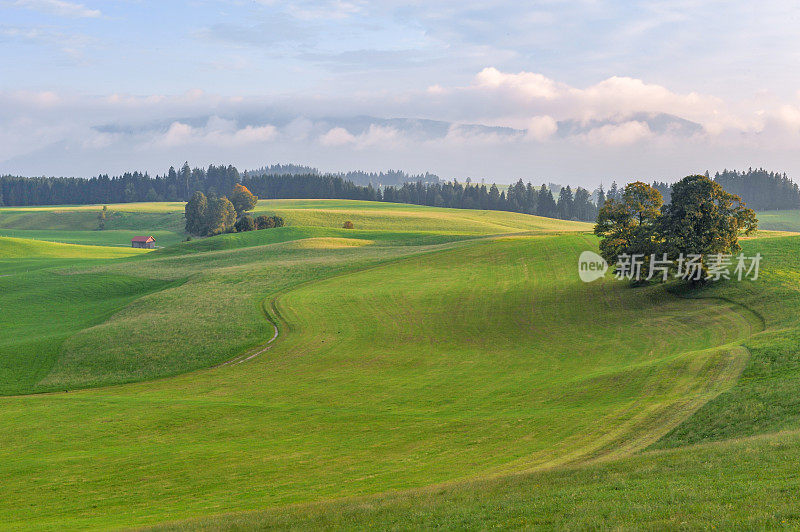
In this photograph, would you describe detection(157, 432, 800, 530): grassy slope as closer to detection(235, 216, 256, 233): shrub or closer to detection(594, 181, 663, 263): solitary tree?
detection(594, 181, 663, 263): solitary tree

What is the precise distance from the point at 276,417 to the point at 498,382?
12.0 meters

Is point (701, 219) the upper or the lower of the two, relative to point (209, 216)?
upper

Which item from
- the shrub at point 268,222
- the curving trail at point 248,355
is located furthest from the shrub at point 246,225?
the curving trail at point 248,355

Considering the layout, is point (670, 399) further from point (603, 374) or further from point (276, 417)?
point (276, 417)

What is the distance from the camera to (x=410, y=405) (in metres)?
30.0

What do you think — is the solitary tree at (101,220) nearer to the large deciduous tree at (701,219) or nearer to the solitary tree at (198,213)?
the solitary tree at (198,213)

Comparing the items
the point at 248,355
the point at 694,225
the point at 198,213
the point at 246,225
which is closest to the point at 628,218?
the point at 694,225

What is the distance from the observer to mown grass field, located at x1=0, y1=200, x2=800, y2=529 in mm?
17062

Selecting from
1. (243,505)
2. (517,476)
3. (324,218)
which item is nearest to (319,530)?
(243,505)

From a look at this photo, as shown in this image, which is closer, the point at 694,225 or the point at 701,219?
the point at 701,219

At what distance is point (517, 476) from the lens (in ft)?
62.8

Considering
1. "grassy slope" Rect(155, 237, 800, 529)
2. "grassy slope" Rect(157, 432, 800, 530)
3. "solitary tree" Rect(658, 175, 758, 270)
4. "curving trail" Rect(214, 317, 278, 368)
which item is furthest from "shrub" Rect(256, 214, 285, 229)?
"grassy slope" Rect(157, 432, 800, 530)

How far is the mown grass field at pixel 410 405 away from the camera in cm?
1706

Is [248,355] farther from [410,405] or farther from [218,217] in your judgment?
[218,217]
